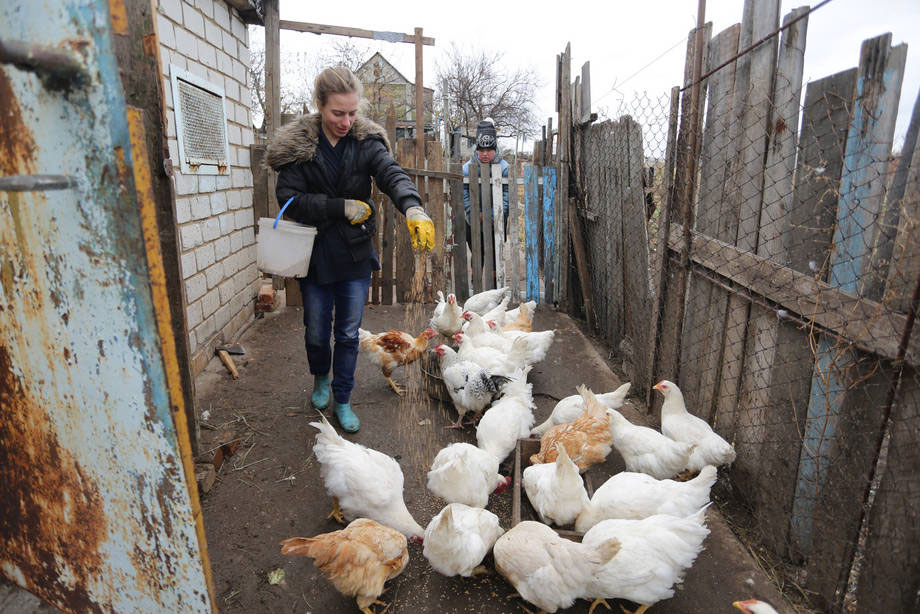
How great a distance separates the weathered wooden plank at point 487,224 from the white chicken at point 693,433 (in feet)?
12.2

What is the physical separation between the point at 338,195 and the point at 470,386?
1.66 m

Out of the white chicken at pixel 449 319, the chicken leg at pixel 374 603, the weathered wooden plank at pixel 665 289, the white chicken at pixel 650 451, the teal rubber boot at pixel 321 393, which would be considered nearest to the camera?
the chicken leg at pixel 374 603

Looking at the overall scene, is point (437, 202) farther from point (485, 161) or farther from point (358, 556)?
point (358, 556)

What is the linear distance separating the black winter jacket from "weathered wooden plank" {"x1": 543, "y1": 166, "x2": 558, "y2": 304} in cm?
333

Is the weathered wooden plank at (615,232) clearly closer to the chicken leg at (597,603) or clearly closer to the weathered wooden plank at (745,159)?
the weathered wooden plank at (745,159)

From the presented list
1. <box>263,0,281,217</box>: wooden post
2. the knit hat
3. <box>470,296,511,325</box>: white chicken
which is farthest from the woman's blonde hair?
the knit hat

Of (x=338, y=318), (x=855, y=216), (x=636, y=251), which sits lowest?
(x=338, y=318)

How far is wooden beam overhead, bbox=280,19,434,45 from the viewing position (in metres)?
6.06

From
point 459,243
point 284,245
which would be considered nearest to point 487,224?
point 459,243

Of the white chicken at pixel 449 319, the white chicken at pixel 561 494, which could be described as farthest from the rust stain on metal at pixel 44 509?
the white chicken at pixel 449 319

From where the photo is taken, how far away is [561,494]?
2520 mm

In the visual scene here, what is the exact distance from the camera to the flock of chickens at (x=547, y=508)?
6.77 ft

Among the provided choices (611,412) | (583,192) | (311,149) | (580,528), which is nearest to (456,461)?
(580,528)

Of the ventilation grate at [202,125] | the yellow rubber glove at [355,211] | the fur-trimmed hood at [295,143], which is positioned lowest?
the yellow rubber glove at [355,211]
